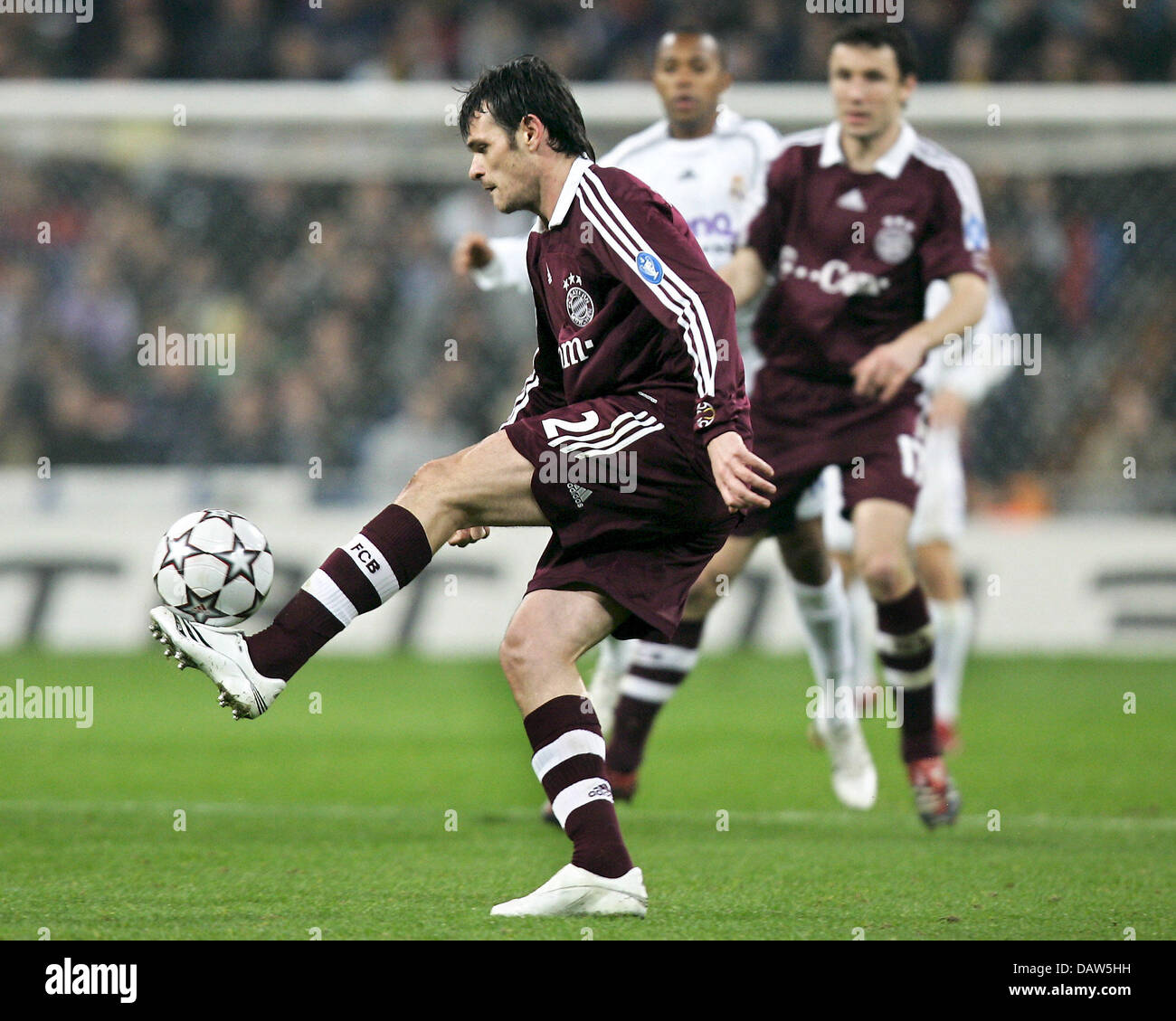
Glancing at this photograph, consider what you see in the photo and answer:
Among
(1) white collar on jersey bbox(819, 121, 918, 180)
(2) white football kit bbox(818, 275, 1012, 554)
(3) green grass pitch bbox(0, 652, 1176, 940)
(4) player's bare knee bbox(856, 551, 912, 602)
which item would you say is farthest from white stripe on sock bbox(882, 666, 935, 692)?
(2) white football kit bbox(818, 275, 1012, 554)

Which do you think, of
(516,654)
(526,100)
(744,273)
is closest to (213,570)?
(516,654)

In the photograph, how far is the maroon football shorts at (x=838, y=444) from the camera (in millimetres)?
6051

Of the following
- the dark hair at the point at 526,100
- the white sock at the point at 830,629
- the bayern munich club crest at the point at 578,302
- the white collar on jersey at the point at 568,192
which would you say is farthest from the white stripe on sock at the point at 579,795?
the white sock at the point at 830,629

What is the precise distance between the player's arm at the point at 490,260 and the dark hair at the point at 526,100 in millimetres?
1437

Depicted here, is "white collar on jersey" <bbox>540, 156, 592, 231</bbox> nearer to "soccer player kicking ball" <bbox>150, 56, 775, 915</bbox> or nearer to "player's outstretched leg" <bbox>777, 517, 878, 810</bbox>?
"soccer player kicking ball" <bbox>150, 56, 775, 915</bbox>

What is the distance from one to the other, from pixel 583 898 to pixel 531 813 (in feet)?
7.32

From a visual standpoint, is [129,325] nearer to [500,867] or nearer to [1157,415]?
[1157,415]

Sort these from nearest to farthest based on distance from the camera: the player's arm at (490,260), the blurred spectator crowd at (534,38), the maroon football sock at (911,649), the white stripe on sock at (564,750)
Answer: the white stripe on sock at (564,750) < the player's arm at (490,260) < the maroon football sock at (911,649) < the blurred spectator crowd at (534,38)

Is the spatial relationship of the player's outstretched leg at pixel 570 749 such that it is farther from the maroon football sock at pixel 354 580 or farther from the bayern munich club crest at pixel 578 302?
the bayern munich club crest at pixel 578 302

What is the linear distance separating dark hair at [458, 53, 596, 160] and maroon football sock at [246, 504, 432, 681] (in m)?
0.96

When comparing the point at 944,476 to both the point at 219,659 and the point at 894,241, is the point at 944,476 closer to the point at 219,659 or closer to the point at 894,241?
the point at 894,241

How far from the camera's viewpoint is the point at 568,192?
423 cm

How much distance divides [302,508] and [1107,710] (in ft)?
16.8
